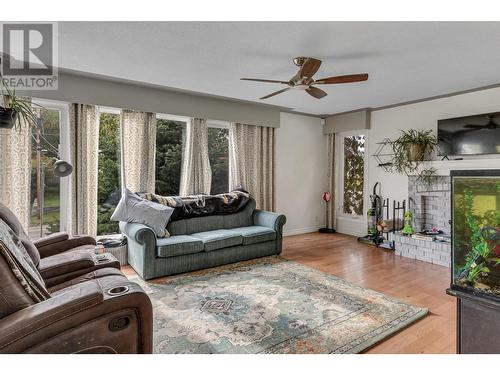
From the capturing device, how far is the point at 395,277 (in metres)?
3.56

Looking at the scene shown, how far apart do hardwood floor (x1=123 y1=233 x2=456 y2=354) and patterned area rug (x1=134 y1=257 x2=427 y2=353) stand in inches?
5.0

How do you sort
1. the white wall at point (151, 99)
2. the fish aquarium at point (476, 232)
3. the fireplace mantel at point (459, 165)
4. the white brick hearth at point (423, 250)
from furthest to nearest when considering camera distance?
1. the white brick hearth at point (423, 250)
2. the fireplace mantel at point (459, 165)
3. the white wall at point (151, 99)
4. the fish aquarium at point (476, 232)

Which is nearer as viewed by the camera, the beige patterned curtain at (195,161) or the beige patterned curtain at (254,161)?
the beige patterned curtain at (195,161)

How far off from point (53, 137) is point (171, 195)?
5.62ft

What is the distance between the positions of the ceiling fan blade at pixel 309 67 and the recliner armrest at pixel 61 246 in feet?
8.83

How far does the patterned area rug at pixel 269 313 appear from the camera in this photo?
215 centimetres

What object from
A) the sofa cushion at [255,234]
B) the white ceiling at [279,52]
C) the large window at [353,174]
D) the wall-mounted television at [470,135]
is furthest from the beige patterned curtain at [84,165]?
the wall-mounted television at [470,135]

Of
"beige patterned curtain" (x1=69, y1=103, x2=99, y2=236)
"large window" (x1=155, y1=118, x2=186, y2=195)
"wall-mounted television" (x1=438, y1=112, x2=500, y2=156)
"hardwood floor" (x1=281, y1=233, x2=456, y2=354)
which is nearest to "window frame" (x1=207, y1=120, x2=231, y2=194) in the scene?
"large window" (x1=155, y1=118, x2=186, y2=195)

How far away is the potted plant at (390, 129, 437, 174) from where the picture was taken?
4.59 m

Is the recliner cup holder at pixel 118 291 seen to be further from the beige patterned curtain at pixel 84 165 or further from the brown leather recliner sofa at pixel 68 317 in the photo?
Answer: the beige patterned curtain at pixel 84 165

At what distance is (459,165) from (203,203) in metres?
3.70

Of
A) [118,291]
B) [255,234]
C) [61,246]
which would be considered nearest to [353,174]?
[255,234]

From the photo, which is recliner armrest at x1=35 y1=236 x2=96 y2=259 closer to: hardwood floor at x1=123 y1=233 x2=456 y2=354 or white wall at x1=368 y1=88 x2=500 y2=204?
hardwood floor at x1=123 y1=233 x2=456 y2=354

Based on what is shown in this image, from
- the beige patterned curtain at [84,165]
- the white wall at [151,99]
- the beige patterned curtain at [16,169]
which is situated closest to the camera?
the beige patterned curtain at [16,169]
